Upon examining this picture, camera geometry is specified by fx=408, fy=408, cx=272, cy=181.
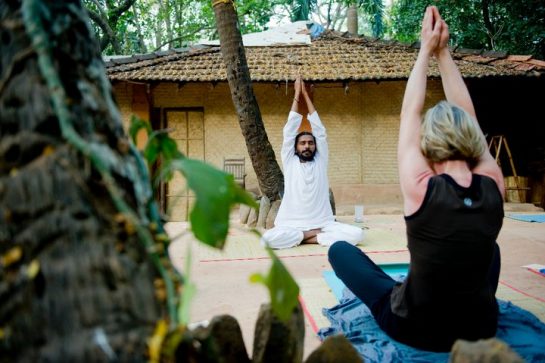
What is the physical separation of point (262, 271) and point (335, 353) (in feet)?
7.27

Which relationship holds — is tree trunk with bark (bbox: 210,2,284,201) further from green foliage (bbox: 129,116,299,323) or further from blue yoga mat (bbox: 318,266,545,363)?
green foliage (bbox: 129,116,299,323)

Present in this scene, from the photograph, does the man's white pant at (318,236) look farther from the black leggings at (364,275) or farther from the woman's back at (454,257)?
the woman's back at (454,257)

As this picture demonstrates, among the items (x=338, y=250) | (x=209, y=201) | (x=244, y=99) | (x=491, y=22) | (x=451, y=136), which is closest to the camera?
(x=209, y=201)

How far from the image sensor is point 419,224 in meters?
1.70

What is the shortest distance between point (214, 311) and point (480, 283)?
1.78 meters

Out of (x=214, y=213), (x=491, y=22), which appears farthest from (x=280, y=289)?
(x=491, y=22)

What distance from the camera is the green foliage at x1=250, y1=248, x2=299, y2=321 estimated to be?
0.75 m

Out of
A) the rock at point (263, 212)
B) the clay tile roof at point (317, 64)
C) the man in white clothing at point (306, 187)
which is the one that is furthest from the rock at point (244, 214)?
the clay tile roof at point (317, 64)

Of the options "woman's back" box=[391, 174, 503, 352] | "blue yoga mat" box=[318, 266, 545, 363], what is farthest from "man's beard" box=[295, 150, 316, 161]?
"woman's back" box=[391, 174, 503, 352]

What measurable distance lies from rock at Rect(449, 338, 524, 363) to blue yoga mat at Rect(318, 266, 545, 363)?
1.26 meters

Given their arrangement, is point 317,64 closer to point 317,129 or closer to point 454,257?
point 317,129

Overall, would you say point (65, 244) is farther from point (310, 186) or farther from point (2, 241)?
point (310, 186)

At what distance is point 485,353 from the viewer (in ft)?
2.44

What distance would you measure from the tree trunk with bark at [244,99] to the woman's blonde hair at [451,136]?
5.12m
